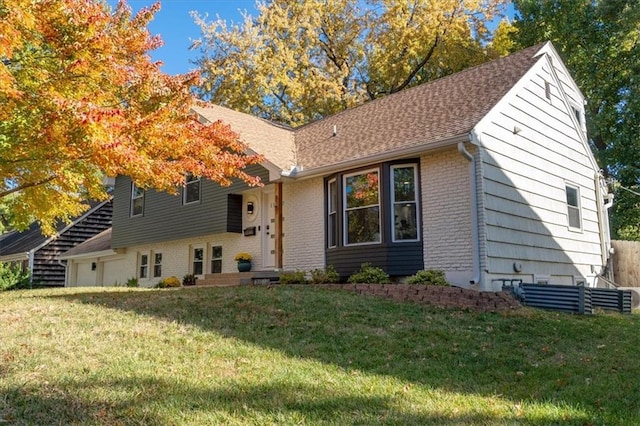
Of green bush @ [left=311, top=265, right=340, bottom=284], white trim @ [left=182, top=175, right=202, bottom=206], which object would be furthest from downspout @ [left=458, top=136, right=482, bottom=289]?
white trim @ [left=182, top=175, right=202, bottom=206]

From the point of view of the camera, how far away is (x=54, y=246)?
24.9 m

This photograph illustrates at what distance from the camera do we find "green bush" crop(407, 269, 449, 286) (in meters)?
10.4

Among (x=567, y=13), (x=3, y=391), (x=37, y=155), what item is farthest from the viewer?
(x=567, y=13)

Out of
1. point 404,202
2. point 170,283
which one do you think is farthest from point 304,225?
point 170,283

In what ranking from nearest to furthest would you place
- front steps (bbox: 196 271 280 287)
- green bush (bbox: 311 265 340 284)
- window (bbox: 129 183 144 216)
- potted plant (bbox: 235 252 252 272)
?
green bush (bbox: 311 265 340 284) → front steps (bbox: 196 271 280 287) → potted plant (bbox: 235 252 252 272) → window (bbox: 129 183 144 216)

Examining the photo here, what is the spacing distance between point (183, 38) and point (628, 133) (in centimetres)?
2178

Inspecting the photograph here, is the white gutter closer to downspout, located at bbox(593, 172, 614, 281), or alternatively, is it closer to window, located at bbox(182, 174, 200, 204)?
window, located at bbox(182, 174, 200, 204)

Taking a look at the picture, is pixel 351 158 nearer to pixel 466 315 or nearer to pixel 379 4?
pixel 466 315

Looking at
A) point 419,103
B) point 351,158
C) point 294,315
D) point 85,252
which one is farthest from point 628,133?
point 85,252

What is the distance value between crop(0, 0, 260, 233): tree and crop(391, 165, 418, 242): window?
3.53m

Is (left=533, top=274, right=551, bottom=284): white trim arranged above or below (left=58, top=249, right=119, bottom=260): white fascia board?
below

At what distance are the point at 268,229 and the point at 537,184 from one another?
23.4 ft

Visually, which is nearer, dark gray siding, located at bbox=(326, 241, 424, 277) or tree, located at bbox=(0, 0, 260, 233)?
tree, located at bbox=(0, 0, 260, 233)

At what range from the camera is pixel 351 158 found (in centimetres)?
1238
